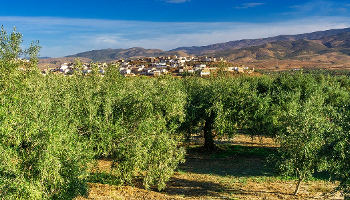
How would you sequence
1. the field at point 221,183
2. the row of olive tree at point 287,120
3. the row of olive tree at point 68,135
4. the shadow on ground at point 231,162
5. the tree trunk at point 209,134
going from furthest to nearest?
the tree trunk at point 209,134 → the shadow on ground at point 231,162 → the field at point 221,183 → the row of olive tree at point 287,120 → the row of olive tree at point 68,135

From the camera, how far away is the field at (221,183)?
1035 inches

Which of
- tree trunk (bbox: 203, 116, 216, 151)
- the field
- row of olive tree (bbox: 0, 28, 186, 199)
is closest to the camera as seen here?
row of olive tree (bbox: 0, 28, 186, 199)

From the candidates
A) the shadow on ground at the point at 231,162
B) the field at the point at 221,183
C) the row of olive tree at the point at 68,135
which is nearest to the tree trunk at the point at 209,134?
the shadow on ground at the point at 231,162

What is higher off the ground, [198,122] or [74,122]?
[74,122]

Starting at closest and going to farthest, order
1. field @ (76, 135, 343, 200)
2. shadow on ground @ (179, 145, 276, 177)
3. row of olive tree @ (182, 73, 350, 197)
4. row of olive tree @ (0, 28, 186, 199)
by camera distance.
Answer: row of olive tree @ (0, 28, 186, 199)
row of olive tree @ (182, 73, 350, 197)
field @ (76, 135, 343, 200)
shadow on ground @ (179, 145, 276, 177)

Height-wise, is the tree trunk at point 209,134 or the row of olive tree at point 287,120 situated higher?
the row of olive tree at point 287,120

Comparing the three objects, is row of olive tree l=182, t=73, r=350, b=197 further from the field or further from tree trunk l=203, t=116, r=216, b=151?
the field

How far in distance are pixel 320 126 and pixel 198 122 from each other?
767 inches

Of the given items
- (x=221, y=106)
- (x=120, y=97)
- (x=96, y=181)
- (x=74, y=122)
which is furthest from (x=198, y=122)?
(x=74, y=122)

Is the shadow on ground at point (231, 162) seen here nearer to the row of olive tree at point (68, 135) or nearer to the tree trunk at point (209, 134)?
the tree trunk at point (209, 134)

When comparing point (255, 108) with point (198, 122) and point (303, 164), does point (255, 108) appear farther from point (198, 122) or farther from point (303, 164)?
point (303, 164)

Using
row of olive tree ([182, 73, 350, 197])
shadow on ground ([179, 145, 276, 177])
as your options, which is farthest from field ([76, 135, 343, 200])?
row of olive tree ([182, 73, 350, 197])

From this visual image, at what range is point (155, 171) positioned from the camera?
25.2 metres

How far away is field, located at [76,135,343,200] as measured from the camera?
26.3 meters
